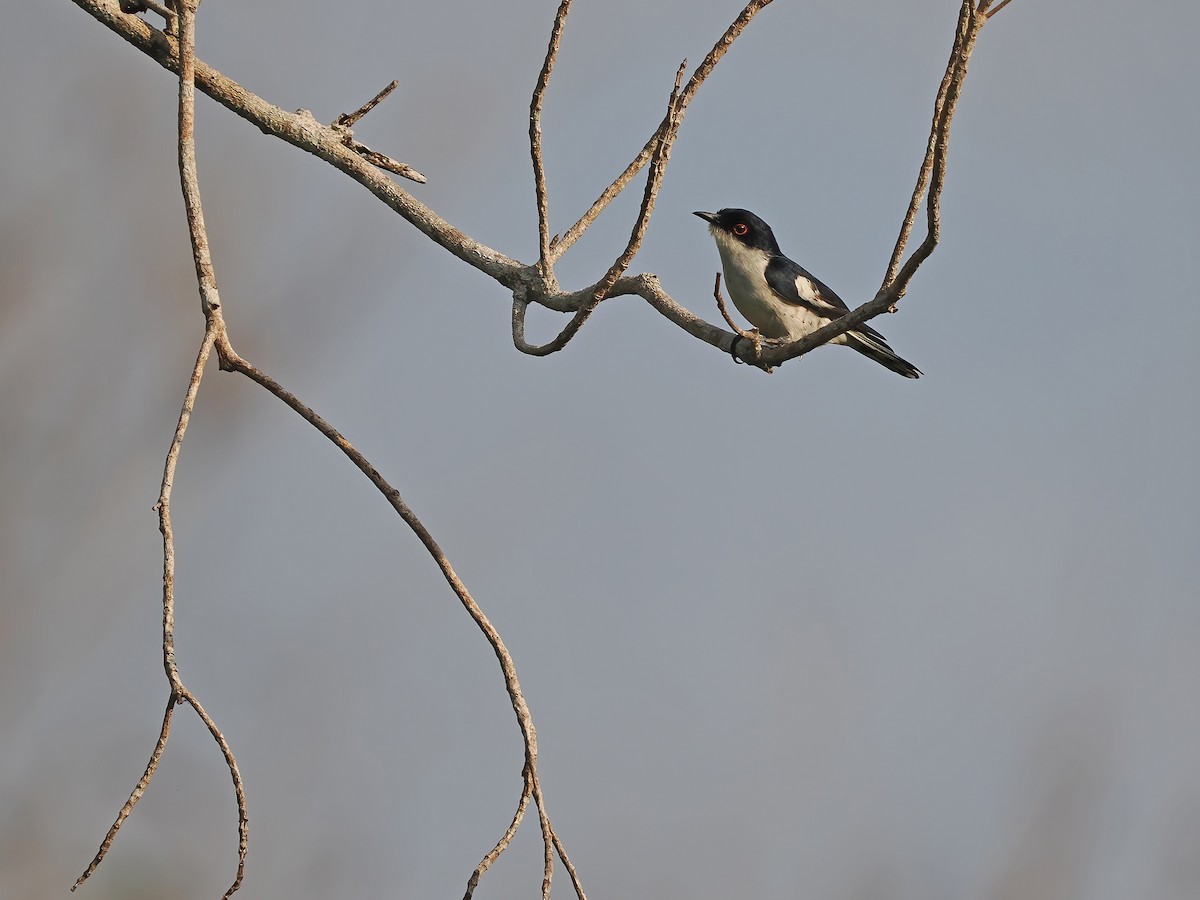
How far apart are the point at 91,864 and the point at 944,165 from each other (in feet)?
7.01

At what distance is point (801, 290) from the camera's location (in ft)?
20.6

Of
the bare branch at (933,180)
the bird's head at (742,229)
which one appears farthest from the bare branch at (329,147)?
the bird's head at (742,229)

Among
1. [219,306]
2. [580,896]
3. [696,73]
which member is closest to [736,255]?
[696,73]

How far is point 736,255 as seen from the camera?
6535mm

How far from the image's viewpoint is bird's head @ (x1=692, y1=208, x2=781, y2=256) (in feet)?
22.2

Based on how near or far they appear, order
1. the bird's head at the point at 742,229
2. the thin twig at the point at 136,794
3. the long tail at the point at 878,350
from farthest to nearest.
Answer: the bird's head at the point at 742,229
the long tail at the point at 878,350
the thin twig at the point at 136,794

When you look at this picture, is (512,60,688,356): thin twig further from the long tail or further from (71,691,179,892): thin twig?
the long tail

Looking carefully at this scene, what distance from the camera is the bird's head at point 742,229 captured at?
266 inches

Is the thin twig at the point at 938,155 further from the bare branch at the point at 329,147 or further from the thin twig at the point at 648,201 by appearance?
the bare branch at the point at 329,147

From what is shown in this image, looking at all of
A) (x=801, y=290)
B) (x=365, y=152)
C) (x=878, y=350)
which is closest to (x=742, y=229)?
(x=801, y=290)

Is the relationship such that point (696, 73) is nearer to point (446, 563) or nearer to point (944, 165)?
point (944, 165)

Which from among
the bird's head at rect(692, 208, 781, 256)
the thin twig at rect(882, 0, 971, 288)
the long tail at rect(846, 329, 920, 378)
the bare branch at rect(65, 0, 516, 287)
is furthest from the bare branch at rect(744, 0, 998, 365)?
the bird's head at rect(692, 208, 781, 256)

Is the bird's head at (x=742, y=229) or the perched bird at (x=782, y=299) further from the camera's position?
the bird's head at (x=742, y=229)

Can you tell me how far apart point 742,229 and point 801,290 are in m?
0.71
